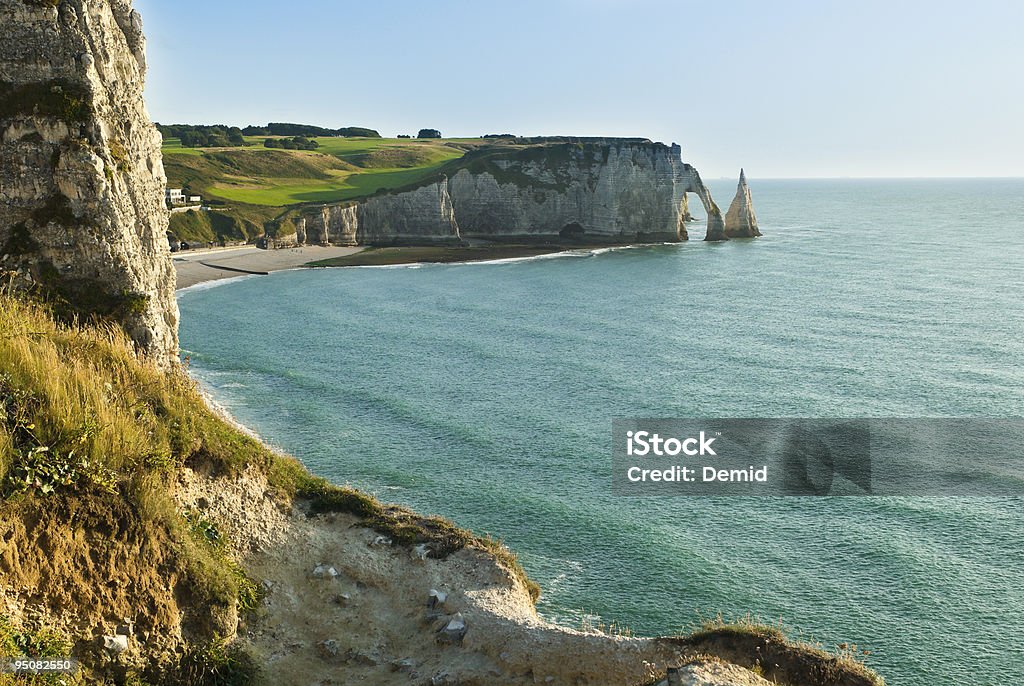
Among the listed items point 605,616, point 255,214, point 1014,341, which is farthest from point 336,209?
point 605,616

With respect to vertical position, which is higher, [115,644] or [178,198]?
[178,198]

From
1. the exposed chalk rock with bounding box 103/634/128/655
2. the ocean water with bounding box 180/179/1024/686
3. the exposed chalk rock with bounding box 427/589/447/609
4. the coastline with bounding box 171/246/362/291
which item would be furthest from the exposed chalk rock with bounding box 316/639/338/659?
the coastline with bounding box 171/246/362/291

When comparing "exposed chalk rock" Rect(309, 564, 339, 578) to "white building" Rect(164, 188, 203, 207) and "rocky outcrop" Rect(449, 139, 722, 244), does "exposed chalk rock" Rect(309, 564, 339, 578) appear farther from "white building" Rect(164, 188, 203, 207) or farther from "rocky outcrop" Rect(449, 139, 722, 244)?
"rocky outcrop" Rect(449, 139, 722, 244)

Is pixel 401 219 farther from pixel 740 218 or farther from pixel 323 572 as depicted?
pixel 323 572

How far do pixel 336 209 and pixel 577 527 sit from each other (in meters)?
98.4

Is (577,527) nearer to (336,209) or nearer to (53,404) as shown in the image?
(53,404)

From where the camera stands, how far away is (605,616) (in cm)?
2297

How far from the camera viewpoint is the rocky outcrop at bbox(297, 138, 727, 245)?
399ft

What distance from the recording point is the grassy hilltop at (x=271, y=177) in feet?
373

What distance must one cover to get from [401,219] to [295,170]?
32941 mm

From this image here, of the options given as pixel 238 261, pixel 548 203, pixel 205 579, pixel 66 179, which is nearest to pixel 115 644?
pixel 205 579

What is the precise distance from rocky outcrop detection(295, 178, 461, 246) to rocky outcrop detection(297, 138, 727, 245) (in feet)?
0.51

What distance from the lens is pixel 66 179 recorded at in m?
21.5

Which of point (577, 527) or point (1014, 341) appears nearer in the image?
point (577, 527)
